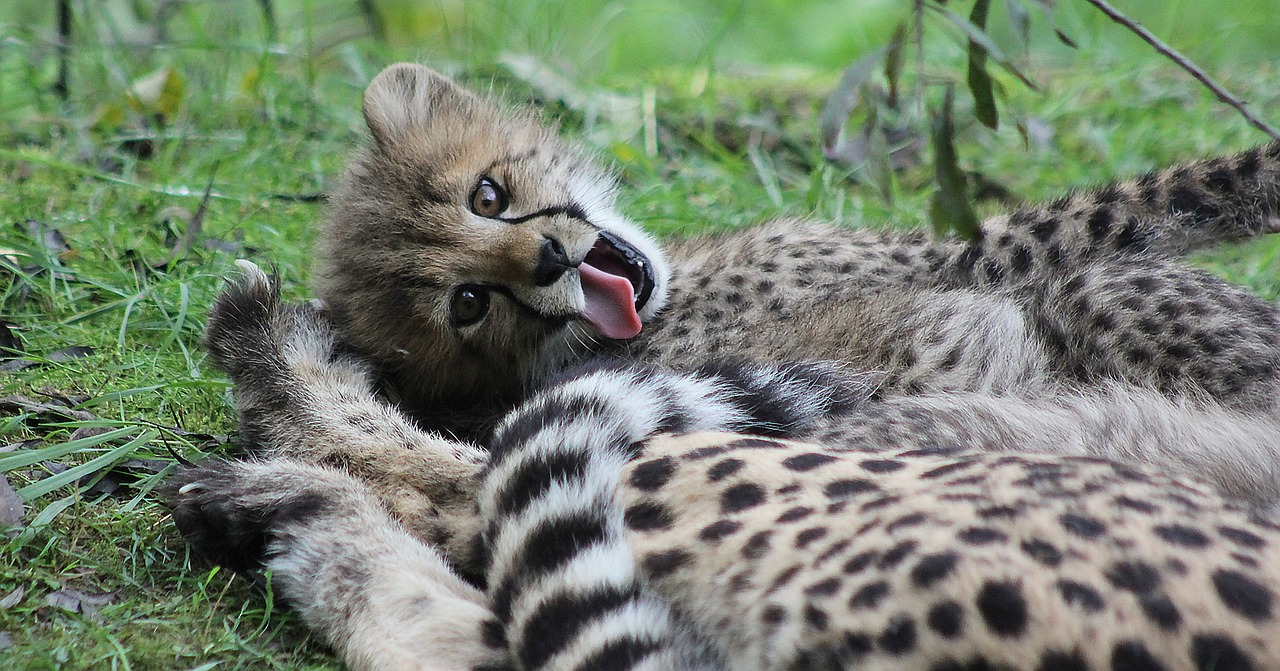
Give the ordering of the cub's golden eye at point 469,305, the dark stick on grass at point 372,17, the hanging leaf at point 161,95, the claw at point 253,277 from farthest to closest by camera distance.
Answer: the dark stick on grass at point 372,17, the hanging leaf at point 161,95, the cub's golden eye at point 469,305, the claw at point 253,277

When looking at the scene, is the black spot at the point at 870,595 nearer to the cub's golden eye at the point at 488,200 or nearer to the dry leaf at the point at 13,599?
Answer: the dry leaf at the point at 13,599

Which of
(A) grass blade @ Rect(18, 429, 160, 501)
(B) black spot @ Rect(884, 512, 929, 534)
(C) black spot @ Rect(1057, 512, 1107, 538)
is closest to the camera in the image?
(C) black spot @ Rect(1057, 512, 1107, 538)

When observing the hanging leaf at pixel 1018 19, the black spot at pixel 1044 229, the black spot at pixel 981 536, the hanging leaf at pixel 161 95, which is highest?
the hanging leaf at pixel 1018 19

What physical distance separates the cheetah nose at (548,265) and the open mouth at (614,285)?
84 mm

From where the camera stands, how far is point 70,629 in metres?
1.96

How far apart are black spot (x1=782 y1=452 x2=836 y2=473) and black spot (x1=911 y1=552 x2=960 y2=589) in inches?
15.7

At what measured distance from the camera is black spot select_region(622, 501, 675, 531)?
198 cm

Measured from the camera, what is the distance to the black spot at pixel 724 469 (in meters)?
2.02

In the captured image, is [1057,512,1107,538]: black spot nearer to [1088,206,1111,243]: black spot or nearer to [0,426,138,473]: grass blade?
[1088,206,1111,243]: black spot

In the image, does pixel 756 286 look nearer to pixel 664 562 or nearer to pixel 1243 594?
A: pixel 664 562

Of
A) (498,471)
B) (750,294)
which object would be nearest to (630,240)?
(750,294)

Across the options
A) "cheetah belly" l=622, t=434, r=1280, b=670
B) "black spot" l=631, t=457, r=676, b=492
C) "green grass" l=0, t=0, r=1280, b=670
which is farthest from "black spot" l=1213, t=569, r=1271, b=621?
"green grass" l=0, t=0, r=1280, b=670

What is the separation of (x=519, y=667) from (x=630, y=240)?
1.42m

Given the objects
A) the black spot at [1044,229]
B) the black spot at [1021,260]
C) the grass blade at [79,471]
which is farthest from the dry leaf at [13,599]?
the black spot at [1044,229]
